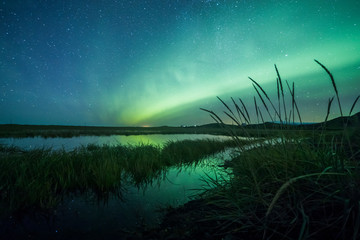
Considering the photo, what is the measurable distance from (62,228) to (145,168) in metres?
3.59

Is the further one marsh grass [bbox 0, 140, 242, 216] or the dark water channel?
marsh grass [bbox 0, 140, 242, 216]

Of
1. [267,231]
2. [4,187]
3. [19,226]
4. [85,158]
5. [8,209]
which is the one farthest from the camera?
[85,158]

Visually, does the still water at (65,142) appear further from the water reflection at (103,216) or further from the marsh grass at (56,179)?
the water reflection at (103,216)

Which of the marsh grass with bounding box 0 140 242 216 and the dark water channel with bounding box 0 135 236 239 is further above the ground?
the marsh grass with bounding box 0 140 242 216

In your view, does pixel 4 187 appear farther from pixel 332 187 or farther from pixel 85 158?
pixel 332 187

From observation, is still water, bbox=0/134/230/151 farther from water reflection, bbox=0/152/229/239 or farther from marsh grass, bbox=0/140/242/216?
water reflection, bbox=0/152/229/239

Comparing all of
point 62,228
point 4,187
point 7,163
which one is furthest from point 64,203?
point 7,163

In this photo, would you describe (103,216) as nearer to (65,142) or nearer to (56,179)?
(56,179)

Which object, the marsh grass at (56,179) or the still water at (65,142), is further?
the still water at (65,142)

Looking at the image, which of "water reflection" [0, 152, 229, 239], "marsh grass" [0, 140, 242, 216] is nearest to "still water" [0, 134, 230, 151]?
"marsh grass" [0, 140, 242, 216]

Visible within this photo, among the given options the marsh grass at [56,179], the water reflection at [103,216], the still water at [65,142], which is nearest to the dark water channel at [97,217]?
the water reflection at [103,216]

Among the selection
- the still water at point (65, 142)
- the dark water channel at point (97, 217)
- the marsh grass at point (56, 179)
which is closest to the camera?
the dark water channel at point (97, 217)

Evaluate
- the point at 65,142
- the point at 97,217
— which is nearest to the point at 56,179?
the point at 97,217

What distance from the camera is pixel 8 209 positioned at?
10.8ft
